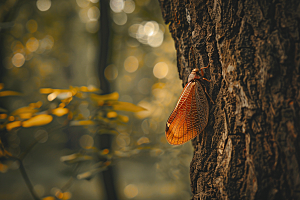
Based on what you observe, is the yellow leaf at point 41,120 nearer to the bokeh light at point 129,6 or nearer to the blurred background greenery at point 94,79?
the blurred background greenery at point 94,79

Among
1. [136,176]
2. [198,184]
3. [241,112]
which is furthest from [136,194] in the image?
[241,112]

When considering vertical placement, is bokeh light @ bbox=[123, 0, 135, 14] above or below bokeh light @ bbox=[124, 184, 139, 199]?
above

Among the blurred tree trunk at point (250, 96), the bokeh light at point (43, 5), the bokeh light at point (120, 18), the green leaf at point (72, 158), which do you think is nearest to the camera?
the blurred tree trunk at point (250, 96)

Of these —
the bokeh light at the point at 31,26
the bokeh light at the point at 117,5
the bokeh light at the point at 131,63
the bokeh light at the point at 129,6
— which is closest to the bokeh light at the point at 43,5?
the bokeh light at the point at 31,26

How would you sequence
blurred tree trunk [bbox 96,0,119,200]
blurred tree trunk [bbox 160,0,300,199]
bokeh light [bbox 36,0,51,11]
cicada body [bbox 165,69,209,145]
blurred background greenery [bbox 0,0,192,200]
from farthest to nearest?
bokeh light [bbox 36,0,51,11], blurred tree trunk [bbox 96,0,119,200], blurred background greenery [bbox 0,0,192,200], cicada body [bbox 165,69,209,145], blurred tree trunk [bbox 160,0,300,199]

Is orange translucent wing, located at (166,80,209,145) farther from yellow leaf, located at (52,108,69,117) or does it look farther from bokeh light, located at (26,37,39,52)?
bokeh light, located at (26,37,39,52)

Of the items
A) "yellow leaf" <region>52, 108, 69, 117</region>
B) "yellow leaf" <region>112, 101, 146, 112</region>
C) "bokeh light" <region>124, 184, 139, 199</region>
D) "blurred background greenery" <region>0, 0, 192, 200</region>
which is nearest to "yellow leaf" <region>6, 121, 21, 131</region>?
"blurred background greenery" <region>0, 0, 192, 200</region>

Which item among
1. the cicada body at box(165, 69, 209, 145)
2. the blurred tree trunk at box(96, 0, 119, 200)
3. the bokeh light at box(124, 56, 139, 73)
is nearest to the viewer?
the cicada body at box(165, 69, 209, 145)

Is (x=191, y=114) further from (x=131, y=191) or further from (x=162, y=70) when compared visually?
(x=131, y=191)
